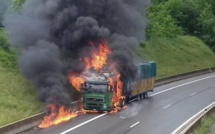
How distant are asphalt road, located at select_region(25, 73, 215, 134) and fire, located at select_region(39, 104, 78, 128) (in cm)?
51

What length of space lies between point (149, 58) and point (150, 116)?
27.6 metres

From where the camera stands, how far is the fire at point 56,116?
23.9 m

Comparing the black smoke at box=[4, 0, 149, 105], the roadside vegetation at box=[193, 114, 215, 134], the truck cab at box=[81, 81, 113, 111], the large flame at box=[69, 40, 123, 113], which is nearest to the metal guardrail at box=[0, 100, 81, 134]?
the black smoke at box=[4, 0, 149, 105]

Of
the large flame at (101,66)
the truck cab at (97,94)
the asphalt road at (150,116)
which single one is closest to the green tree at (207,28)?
the asphalt road at (150,116)

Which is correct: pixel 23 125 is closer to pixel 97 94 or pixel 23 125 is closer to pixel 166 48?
pixel 97 94

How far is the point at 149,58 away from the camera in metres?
54.4

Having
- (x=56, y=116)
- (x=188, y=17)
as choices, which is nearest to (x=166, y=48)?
(x=188, y=17)

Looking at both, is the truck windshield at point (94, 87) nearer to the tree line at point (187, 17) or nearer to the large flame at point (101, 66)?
the large flame at point (101, 66)

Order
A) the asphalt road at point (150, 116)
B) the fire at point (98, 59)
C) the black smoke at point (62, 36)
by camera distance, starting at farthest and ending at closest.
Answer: the fire at point (98, 59) → the black smoke at point (62, 36) → the asphalt road at point (150, 116)

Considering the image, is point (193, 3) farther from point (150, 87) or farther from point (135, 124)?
point (135, 124)

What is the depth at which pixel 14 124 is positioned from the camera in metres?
21.6

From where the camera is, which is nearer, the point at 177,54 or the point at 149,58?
the point at 149,58

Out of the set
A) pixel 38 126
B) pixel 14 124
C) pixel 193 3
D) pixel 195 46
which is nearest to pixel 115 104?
pixel 38 126

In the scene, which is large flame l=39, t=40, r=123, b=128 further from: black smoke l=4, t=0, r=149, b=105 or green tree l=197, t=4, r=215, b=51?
green tree l=197, t=4, r=215, b=51
